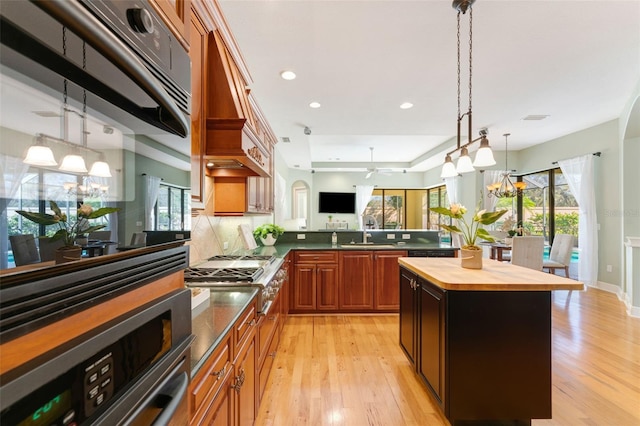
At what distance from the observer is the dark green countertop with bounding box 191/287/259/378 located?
932 mm

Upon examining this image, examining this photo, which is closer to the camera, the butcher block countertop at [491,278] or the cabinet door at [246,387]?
the cabinet door at [246,387]

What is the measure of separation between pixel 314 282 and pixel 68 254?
11.5ft

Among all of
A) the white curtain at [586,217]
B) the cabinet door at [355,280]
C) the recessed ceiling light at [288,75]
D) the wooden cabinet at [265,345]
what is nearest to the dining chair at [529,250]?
the white curtain at [586,217]

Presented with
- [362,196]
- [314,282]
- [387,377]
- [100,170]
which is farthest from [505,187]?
[100,170]

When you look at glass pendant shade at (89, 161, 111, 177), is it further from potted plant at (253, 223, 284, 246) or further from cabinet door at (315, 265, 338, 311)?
potted plant at (253, 223, 284, 246)

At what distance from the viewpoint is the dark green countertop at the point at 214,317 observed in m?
0.93

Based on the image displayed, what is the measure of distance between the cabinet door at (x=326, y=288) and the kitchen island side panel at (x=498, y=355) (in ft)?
6.91

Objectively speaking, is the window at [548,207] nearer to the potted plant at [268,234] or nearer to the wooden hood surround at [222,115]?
the potted plant at [268,234]

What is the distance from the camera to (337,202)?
911 centimetres

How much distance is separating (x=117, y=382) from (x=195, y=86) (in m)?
1.43

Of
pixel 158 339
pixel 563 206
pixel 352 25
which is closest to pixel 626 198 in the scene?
pixel 563 206

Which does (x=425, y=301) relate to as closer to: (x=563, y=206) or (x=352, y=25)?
(x=352, y=25)

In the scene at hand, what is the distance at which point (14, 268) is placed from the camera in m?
0.31

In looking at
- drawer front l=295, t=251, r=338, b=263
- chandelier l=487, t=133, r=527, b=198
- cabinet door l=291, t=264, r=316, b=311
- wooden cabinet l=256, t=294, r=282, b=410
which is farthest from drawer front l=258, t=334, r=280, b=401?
chandelier l=487, t=133, r=527, b=198
